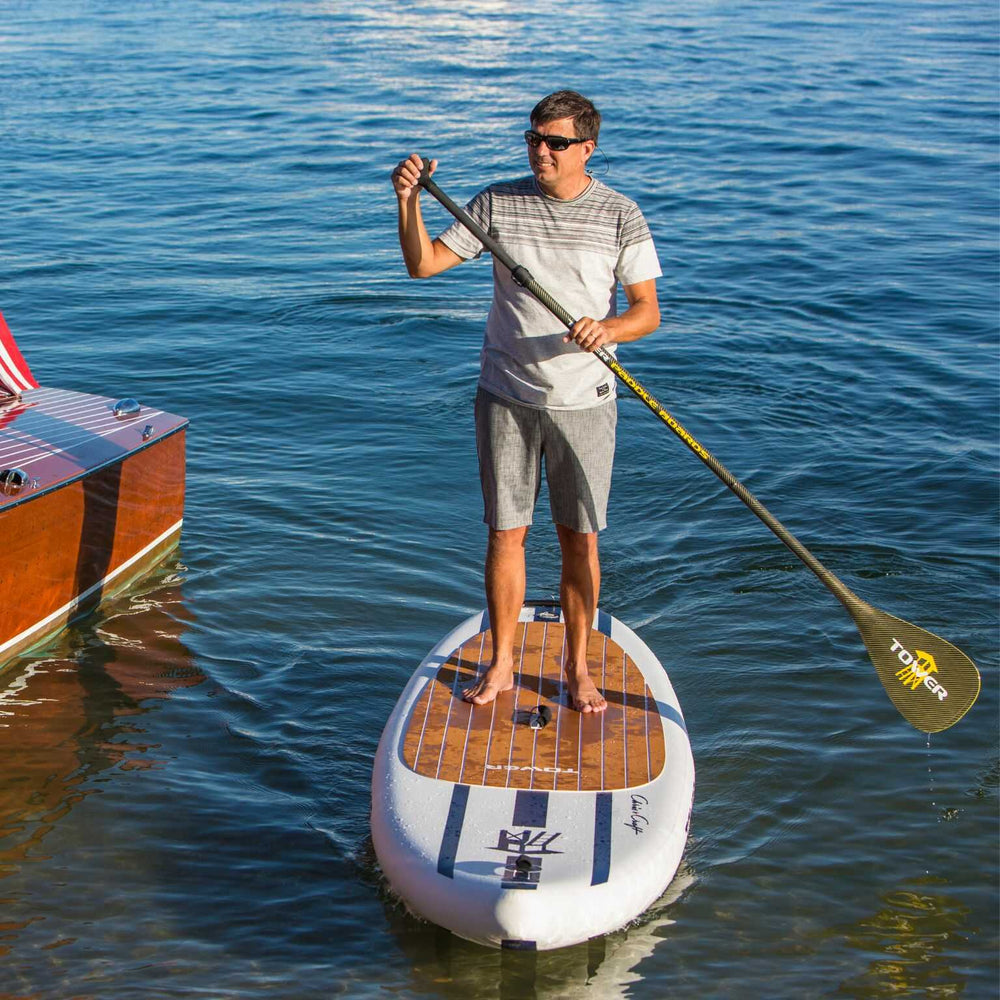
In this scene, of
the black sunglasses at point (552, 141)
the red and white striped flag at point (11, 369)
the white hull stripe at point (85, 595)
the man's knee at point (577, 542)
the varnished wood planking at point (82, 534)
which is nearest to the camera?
the black sunglasses at point (552, 141)

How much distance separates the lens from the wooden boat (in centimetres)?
540

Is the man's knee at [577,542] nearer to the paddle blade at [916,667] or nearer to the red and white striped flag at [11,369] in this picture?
the paddle blade at [916,667]

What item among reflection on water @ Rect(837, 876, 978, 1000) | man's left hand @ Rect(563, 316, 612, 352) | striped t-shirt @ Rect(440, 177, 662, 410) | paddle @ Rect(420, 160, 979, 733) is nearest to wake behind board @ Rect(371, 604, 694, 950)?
reflection on water @ Rect(837, 876, 978, 1000)

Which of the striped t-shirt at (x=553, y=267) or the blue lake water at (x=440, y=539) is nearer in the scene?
the striped t-shirt at (x=553, y=267)

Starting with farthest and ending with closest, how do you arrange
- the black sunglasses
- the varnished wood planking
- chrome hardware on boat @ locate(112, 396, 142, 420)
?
chrome hardware on boat @ locate(112, 396, 142, 420) → the varnished wood planking → the black sunglasses

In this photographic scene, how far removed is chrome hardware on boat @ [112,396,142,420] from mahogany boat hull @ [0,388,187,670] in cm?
1

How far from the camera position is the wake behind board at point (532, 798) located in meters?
3.81

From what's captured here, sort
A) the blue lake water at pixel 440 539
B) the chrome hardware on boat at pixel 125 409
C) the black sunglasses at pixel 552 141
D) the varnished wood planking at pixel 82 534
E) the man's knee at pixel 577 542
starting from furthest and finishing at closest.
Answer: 1. the chrome hardware on boat at pixel 125 409
2. the varnished wood planking at pixel 82 534
3. the man's knee at pixel 577 542
4. the blue lake water at pixel 440 539
5. the black sunglasses at pixel 552 141

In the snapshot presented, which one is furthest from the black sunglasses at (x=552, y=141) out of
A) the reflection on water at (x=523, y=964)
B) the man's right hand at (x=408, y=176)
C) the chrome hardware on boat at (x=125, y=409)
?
the chrome hardware on boat at (x=125, y=409)

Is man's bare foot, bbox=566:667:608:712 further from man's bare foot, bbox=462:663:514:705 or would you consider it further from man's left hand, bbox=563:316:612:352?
man's left hand, bbox=563:316:612:352

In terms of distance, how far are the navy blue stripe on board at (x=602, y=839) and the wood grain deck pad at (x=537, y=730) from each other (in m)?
0.06

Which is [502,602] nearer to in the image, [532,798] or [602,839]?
[532,798]

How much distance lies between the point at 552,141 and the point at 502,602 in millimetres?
1586

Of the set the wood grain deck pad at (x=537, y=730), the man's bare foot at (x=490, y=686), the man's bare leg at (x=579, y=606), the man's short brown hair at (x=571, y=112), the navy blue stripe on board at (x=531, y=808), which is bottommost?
the navy blue stripe on board at (x=531, y=808)
